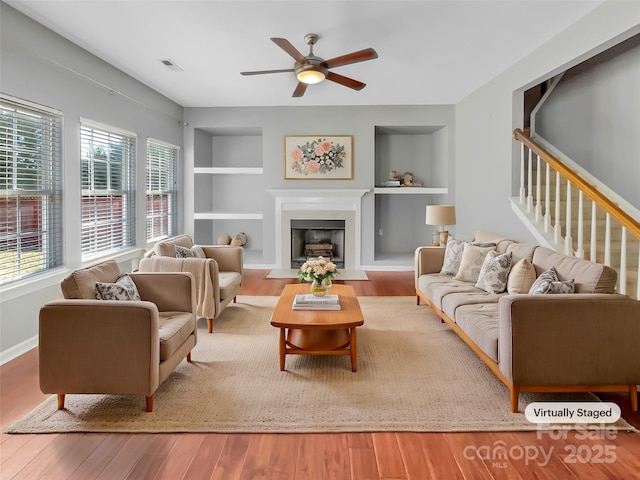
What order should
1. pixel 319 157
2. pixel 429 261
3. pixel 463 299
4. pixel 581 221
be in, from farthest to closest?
pixel 319 157 → pixel 429 261 → pixel 581 221 → pixel 463 299

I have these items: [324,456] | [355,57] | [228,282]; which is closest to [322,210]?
[228,282]

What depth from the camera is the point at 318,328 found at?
9.74 ft

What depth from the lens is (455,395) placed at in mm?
2727

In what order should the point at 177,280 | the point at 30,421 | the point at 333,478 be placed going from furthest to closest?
1. the point at 177,280
2. the point at 30,421
3. the point at 333,478

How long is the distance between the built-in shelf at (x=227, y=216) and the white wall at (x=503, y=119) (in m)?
3.29

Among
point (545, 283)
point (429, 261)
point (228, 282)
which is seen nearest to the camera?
point (545, 283)

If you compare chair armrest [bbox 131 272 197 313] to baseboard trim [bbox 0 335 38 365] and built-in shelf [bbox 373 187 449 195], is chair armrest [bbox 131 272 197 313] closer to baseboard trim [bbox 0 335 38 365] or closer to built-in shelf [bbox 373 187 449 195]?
baseboard trim [bbox 0 335 38 365]

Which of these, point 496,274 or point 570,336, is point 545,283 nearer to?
point 570,336

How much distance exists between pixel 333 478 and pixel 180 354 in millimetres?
1415

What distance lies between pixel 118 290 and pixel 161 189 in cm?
396

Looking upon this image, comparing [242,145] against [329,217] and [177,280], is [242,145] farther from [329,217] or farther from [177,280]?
[177,280]

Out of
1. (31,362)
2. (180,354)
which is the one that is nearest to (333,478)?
(180,354)

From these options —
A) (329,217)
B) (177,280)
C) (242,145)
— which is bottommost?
(177,280)

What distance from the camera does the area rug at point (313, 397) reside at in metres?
2.37
